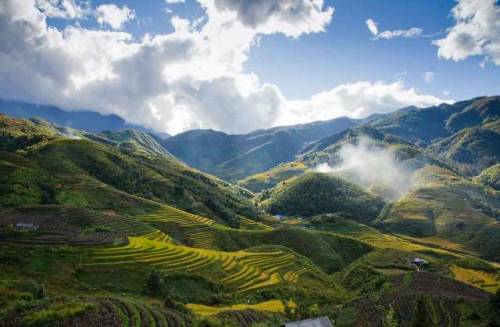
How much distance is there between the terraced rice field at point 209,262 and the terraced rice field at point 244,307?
25.6ft

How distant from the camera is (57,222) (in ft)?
287

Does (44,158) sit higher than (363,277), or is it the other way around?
(44,158)

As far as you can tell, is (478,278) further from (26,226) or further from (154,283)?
(26,226)

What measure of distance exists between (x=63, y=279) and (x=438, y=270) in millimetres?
111147

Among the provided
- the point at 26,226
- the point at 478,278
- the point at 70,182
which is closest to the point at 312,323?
the point at 26,226

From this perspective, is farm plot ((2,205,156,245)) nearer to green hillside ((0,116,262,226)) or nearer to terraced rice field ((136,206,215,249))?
terraced rice field ((136,206,215,249))

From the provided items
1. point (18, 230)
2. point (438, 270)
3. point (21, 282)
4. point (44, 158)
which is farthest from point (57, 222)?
point (438, 270)

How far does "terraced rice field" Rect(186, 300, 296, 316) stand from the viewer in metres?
61.0

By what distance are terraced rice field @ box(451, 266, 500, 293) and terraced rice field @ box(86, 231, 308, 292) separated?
51.1m

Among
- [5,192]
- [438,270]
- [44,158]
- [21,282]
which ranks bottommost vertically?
[438,270]

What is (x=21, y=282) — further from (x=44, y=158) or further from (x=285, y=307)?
(x=44, y=158)

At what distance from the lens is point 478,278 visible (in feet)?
397

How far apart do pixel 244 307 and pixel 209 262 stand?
776 inches

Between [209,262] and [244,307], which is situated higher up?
[209,262]
